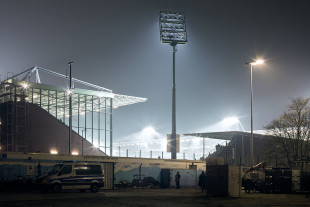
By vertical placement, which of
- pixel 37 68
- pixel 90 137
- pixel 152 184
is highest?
pixel 37 68

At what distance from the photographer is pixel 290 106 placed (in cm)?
4634

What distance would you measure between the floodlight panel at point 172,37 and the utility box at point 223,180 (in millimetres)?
41894

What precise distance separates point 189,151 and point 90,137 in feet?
73.8

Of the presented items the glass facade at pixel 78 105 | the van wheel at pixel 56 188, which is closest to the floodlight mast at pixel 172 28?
the glass facade at pixel 78 105

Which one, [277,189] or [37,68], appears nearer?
[277,189]

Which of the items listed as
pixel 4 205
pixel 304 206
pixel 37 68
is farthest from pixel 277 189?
pixel 37 68

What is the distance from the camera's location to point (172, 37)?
65562mm

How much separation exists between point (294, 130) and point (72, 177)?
94.0 ft

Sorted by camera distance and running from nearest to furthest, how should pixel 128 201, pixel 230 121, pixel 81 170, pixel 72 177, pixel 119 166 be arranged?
pixel 128 201 < pixel 72 177 < pixel 81 170 < pixel 119 166 < pixel 230 121

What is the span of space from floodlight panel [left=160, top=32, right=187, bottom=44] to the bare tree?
23.8 meters

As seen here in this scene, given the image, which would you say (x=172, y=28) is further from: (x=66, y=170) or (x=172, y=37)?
(x=66, y=170)

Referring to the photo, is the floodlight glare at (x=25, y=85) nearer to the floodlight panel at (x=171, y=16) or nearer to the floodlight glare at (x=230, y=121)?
the floodlight panel at (x=171, y=16)

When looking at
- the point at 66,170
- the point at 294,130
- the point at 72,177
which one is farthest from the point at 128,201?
Answer: the point at 294,130

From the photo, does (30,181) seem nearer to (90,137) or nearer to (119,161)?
(119,161)
